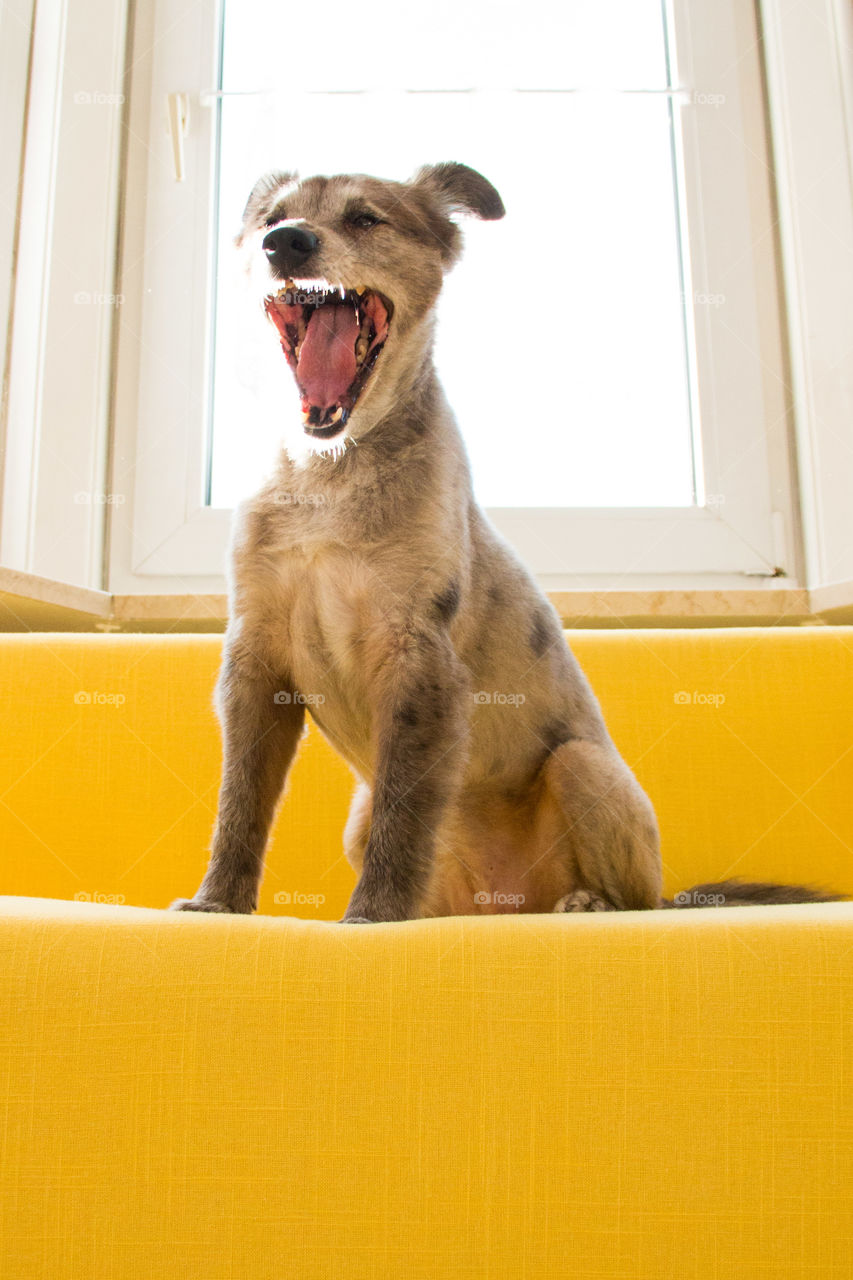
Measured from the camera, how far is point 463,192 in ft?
5.61

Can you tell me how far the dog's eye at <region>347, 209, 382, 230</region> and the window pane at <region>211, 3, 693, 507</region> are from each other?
133 cm

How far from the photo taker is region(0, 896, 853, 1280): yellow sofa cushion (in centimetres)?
86

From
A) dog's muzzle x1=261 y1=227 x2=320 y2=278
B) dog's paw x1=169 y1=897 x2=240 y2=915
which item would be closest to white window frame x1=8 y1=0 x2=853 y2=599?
dog's muzzle x1=261 y1=227 x2=320 y2=278

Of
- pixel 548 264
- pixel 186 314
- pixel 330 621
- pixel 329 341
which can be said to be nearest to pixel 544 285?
pixel 548 264

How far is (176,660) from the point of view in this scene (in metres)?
1.97

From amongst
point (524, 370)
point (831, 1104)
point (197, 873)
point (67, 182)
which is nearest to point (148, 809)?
point (197, 873)

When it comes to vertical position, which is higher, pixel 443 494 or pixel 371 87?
pixel 371 87

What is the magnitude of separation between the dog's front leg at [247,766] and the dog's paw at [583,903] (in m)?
0.44

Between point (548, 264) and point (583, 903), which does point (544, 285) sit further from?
point (583, 903)

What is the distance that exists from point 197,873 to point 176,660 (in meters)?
0.41

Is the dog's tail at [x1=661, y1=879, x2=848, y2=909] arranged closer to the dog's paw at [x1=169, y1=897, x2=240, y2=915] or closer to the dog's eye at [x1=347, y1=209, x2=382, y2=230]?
the dog's paw at [x1=169, y1=897, x2=240, y2=915]

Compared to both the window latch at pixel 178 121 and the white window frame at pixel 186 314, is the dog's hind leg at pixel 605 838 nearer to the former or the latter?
the white window frame at pixel 186 314

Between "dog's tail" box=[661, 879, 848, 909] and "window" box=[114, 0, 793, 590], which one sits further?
"window" box=[114, 0, 793, 590]

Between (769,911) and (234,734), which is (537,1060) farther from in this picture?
(234,734)
